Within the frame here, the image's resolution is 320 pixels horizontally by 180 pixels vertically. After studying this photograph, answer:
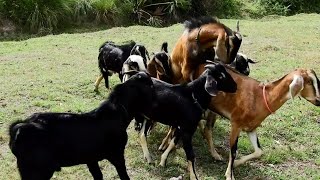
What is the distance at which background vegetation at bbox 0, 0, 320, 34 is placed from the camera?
15.6 meters

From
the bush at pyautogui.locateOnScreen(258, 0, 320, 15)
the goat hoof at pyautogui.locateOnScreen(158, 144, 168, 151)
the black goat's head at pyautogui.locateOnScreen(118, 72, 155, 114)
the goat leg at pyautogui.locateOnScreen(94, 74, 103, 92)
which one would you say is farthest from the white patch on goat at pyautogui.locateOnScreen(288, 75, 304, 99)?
the bush at pyautogui.locateOnScreen(258, 0, 320, 15)

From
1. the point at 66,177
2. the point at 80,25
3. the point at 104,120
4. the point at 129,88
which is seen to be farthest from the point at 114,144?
the point at 80,25

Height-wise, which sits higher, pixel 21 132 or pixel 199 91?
pixel 21 132

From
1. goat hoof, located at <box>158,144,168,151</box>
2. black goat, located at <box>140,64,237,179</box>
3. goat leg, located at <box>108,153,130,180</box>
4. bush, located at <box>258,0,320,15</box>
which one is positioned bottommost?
bush, located at <box>258,0,320,15</box>

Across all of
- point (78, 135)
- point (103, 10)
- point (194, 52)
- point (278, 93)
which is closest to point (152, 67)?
point (194, 52)

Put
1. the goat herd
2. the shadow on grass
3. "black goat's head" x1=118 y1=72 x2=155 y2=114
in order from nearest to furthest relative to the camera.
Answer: the goat herd < "black goat's head" x1=118 y1=72 x2=155 y2=114 < the shadow on grass

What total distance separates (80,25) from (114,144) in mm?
11405

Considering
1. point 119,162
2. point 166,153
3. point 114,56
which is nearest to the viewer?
point 119,162

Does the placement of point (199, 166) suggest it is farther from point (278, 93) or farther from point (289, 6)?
point (289, 6)

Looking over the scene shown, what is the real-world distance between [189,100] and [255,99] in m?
0.83

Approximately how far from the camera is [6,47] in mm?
13070

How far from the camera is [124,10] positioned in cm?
1730

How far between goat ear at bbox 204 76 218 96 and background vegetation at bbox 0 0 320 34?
10.2 m

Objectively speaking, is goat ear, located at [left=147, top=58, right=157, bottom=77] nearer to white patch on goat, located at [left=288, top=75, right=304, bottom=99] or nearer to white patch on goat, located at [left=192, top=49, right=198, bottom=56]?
white patch on goat, located at [left=192, top=49, right=198, bottom=56]
